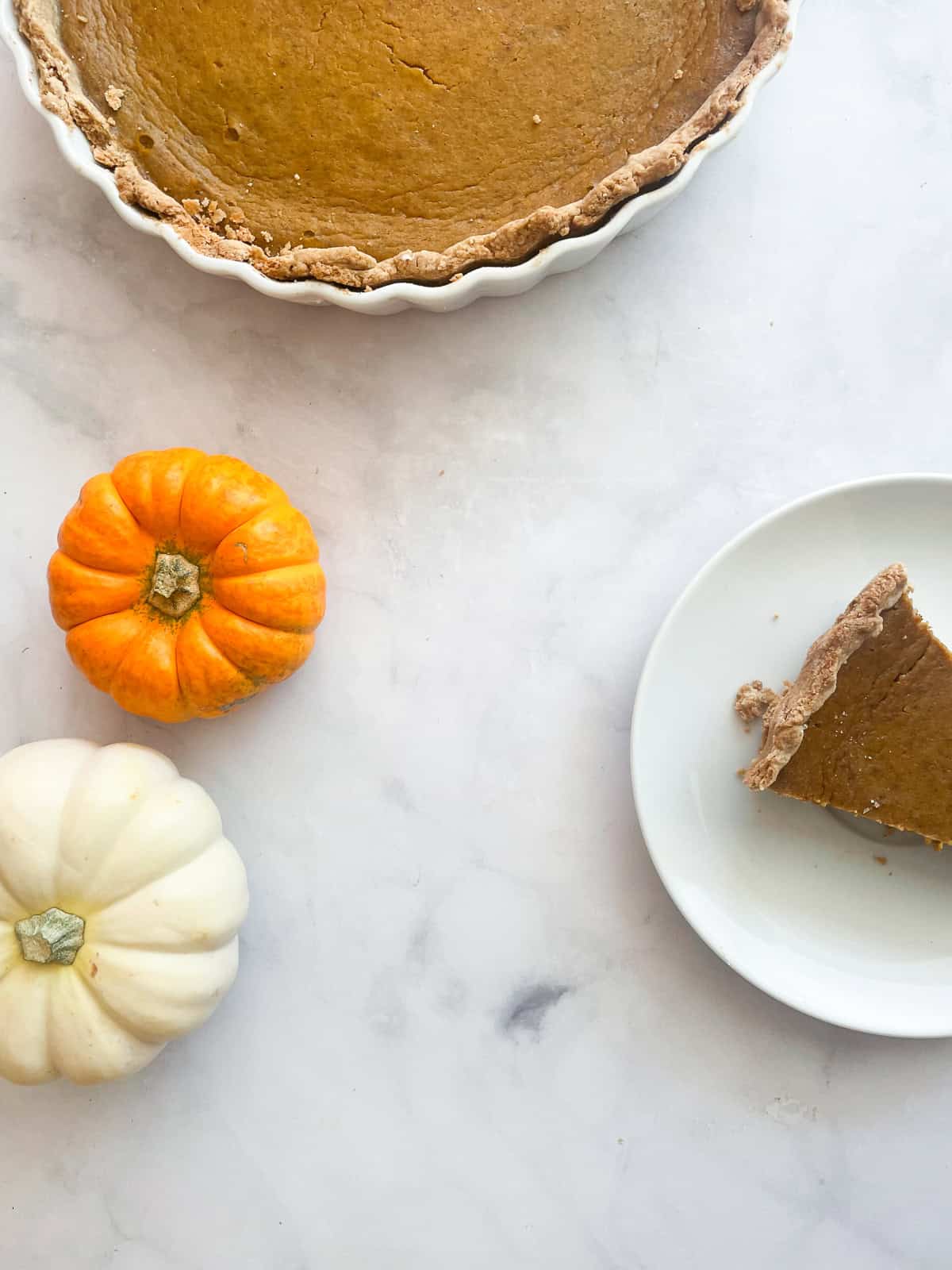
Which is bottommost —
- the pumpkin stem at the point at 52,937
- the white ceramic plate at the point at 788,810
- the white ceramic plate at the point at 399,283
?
the pumpkin stem at the point at 52,937

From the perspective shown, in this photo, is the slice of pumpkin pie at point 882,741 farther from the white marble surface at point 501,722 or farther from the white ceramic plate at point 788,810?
the white marble surface at point 501,722

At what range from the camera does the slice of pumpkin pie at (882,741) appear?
1.87 m

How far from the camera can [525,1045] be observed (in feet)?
6.77

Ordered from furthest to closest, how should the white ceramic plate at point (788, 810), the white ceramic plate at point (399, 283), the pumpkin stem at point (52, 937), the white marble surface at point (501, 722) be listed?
the white marble surface at point (501, 722) → the white ceramic plate at point (788, 810) → the pumpkin stem at point (52, 937) → the white ceramic plate at point (399, 283)

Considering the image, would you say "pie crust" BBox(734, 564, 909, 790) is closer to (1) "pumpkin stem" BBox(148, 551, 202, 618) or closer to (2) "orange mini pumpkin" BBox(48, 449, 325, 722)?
(2) "orange mini pumpkin" BBox(48, 449, 325, 722)

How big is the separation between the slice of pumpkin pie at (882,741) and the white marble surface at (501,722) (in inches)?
14.2

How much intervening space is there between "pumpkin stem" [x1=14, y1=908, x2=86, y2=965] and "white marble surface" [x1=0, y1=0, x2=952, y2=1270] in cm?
38

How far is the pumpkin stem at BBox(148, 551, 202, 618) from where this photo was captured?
184 cm

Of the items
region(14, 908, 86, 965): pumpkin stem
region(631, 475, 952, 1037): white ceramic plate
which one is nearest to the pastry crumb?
region(631, 475, 952, 1037): white ceramic plate

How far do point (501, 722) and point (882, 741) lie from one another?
2.41 ft

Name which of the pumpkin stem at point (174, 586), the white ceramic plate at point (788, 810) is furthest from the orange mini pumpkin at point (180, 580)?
the white ceramic plate at point (788, 810)

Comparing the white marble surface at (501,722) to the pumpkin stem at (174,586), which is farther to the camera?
the white marble surface at (501,722)

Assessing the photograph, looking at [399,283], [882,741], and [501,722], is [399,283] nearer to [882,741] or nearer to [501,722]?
[501,722]

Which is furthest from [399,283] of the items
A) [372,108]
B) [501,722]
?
[501,722]
